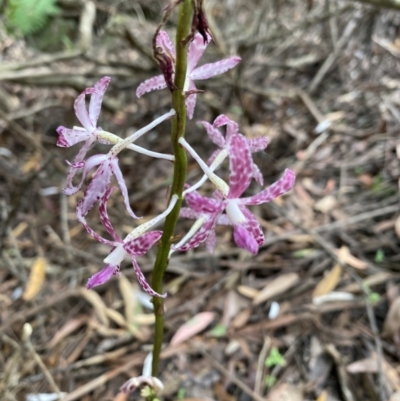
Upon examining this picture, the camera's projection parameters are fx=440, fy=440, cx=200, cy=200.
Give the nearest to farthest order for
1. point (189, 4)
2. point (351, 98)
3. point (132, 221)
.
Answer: point (189, 4)
point (132, 221)
point (351, 98)

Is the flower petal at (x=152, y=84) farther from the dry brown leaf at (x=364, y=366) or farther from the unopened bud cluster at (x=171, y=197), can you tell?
the dry brown leaf at (x=364, y=366)

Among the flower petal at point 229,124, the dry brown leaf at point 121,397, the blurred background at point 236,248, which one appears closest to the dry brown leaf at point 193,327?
the blurred background at point 236,248

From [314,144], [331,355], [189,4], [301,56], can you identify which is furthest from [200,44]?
[301,56]

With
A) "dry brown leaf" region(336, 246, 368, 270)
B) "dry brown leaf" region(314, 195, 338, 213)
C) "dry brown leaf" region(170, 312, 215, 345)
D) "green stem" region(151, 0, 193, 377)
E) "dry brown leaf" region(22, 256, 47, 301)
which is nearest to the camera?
"green stem" region(151, 0, 193, 377)

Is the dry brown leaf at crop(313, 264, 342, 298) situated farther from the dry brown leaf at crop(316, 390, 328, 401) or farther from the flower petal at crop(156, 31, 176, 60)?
the flower petal at crop(156, 31, 176, 60)

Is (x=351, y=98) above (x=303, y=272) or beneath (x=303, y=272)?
above

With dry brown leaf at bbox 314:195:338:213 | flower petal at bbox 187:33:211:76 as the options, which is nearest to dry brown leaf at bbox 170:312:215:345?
dry brown leaf at bbox 314:195:338:213

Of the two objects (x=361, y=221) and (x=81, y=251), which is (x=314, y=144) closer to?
(x=361, y=221)
